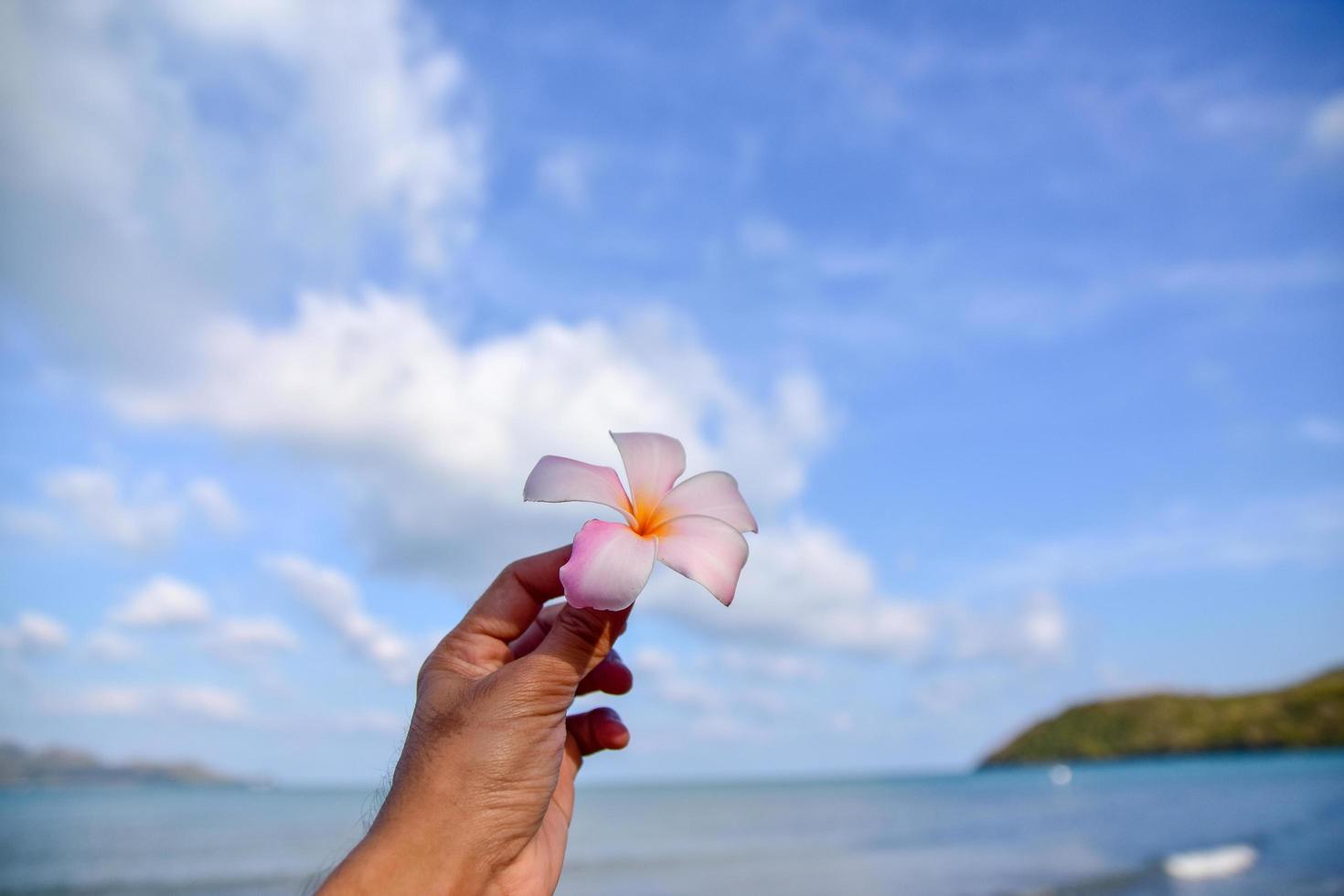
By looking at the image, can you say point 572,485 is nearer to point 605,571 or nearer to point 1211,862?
point 605,571

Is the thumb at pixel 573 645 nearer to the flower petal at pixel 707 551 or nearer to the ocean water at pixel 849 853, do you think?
the flower petal at pixel 707 551

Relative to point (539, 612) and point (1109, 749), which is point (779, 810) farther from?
point (1109, 749)

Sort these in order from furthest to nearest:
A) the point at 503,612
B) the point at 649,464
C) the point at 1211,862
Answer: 1. the point at 1211,862
2. the point at 503,612
3. the point at 649,464

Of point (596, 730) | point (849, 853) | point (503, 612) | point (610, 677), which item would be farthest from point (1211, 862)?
point (503, 612)

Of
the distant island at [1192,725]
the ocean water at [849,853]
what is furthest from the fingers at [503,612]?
the distant island at [1192,725]

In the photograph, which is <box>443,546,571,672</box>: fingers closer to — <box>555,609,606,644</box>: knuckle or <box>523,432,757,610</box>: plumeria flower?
<box>555,609,606,644</box>: knuckle

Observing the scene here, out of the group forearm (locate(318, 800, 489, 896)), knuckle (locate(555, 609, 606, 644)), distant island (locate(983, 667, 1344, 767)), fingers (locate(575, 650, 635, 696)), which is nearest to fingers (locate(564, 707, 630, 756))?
fingers (locate(575, 650, 635, 696))

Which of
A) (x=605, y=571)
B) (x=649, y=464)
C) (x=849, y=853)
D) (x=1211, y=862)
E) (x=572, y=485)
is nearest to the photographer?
(x=605, y=571)
